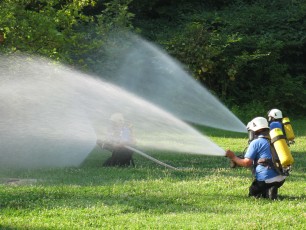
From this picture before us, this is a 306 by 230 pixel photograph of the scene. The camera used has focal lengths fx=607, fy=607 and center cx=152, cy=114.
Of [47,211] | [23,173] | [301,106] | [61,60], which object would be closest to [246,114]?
[301,106]

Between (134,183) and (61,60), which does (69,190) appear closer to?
(134,183)

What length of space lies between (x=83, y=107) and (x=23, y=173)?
715cm

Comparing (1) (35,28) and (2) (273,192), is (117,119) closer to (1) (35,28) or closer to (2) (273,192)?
(1) (35,28)

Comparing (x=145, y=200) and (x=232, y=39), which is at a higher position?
(x=232, y=39)

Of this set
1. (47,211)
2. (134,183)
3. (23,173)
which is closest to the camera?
(47,211)

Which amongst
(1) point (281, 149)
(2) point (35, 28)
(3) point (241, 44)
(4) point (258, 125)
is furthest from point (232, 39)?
(1) point (281, 149)

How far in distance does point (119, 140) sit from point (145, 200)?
207 inches

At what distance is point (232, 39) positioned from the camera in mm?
33938

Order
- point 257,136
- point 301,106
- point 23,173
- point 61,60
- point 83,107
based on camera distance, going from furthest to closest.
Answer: point 301,106
point 83,107
point 61,60
point 23,173
point 257,136

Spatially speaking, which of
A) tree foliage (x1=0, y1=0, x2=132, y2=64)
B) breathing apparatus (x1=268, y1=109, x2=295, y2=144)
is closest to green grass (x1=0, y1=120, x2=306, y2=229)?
breathing apparatus (x1=268, y1=109, x2=295, y2=144)

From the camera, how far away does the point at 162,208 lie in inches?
382

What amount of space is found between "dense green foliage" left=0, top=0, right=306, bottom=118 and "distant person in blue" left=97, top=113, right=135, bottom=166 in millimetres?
12467

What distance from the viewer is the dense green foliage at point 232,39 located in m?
32.3

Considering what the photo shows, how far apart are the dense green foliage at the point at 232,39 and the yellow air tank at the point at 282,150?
18377 mm
